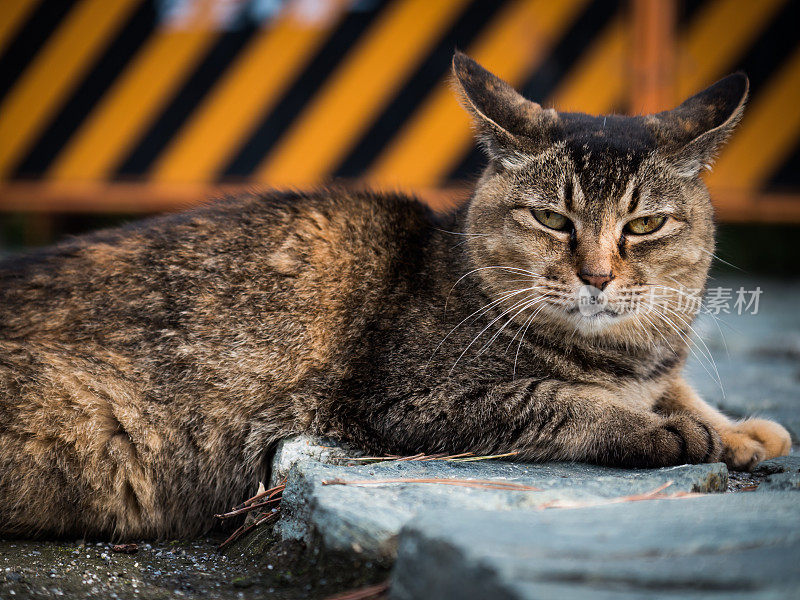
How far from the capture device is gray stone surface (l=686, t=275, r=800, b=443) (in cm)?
349

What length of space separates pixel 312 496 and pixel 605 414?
3.43ft

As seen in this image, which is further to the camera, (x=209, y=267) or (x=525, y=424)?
(x=209, y=267)

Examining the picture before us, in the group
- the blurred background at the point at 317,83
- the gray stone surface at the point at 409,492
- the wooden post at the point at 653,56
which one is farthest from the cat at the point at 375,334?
the blurred background at the point at 317,83

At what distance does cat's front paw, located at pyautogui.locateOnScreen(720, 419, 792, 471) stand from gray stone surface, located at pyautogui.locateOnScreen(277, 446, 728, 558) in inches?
15.1

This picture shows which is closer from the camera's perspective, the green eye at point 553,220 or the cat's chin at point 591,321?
the cat's chin at point 591,321

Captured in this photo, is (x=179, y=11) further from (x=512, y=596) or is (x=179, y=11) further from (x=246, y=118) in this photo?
(x=512, y=596)

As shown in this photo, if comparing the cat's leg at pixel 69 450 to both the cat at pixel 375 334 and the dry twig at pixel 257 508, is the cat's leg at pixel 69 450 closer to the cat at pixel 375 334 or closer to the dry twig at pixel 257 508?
the cat at pixel 375 334

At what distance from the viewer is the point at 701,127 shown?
2848 millimetres

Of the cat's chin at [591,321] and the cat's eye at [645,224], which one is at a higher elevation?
the cat's eye at [645,224]

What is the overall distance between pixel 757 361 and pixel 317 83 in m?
3.58

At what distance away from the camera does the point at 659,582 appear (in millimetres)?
1440

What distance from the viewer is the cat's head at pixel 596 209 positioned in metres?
2.67

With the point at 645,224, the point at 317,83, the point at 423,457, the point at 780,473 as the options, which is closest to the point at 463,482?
the point at 423,457

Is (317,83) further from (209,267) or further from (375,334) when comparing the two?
(375,334)
